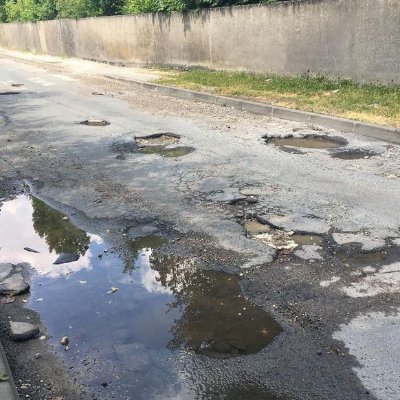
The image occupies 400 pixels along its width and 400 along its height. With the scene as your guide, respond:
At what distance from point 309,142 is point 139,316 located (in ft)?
17.3

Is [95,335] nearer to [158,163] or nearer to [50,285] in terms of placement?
[50,285]

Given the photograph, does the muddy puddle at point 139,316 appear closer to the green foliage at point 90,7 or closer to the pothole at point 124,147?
the pothole at point 124,147

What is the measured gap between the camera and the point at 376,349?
9.68ft

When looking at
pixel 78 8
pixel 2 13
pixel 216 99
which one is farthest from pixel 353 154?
pixel 2 13

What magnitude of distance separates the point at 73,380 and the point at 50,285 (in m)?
1.26

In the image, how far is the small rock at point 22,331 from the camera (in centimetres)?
322

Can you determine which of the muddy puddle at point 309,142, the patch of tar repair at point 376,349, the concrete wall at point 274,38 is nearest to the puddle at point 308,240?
the patch of tar repair at point 376,349

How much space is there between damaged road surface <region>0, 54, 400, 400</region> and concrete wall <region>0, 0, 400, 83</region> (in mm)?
3735

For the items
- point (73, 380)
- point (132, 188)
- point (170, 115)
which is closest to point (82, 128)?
point (170, 115)

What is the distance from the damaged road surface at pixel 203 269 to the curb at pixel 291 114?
32 centimetres

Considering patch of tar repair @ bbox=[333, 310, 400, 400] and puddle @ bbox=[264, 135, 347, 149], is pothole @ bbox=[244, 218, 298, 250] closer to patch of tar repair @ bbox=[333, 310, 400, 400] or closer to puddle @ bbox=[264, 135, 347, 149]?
Result: patch of tar repair @ bbox=[333, 310, 400, 400]

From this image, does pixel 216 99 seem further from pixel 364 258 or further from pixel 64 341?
pixel 64 341

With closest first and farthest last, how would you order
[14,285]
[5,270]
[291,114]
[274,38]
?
[14,285] < [5,270] < [291,114] < [274,38]

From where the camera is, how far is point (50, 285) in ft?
12.9
